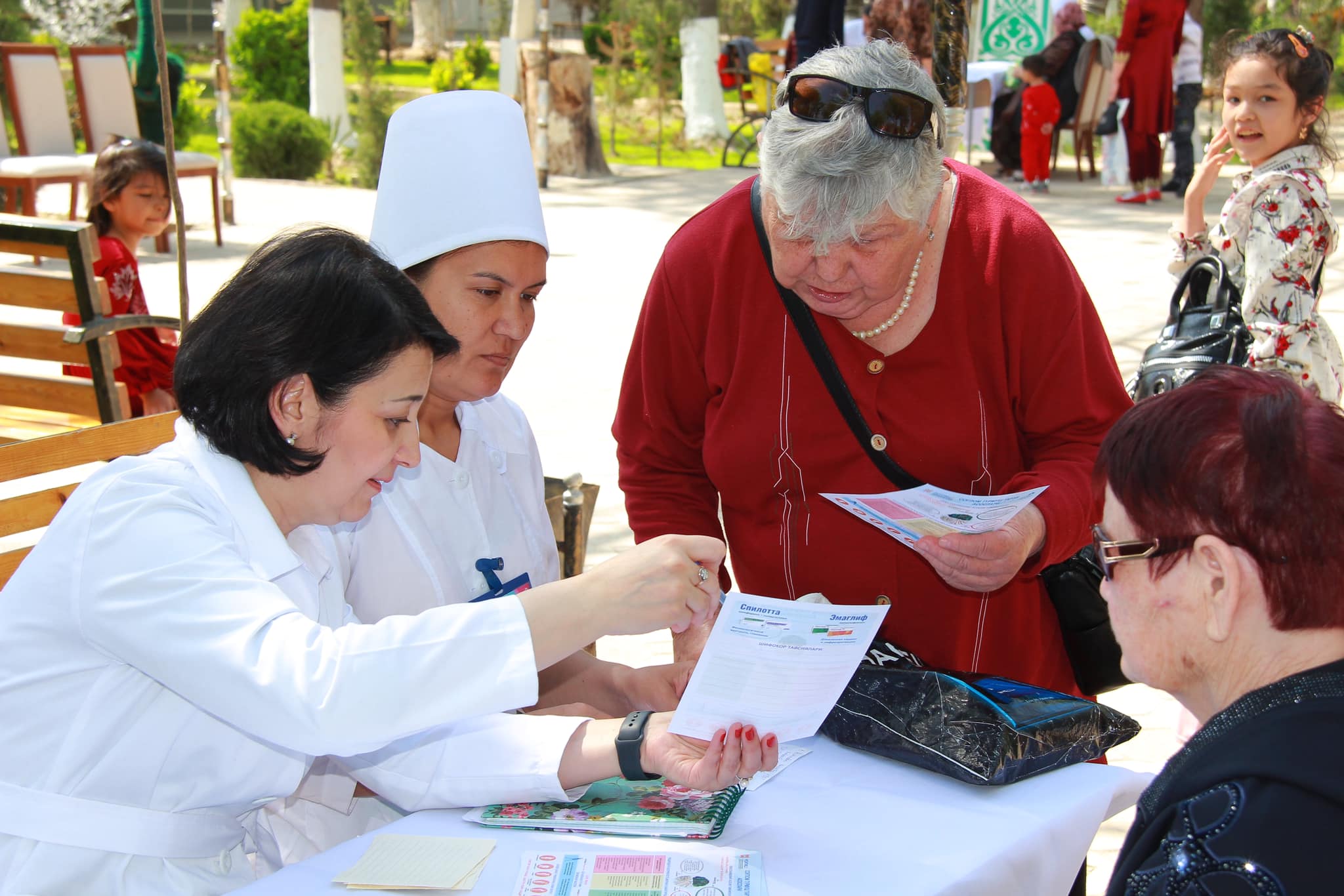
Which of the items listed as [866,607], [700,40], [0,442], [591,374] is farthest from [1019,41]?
[866,607]

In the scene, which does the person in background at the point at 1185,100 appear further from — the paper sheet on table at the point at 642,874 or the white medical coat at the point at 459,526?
the paper sheet on table at the point at 642,874

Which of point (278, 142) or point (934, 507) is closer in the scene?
point (934, 507)

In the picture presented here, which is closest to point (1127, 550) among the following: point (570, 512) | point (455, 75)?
point (570, 512)

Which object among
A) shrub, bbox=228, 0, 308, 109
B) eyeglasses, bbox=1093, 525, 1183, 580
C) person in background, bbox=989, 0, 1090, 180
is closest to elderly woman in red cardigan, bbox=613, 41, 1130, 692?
eyeglasses, bbox=1093, 525, 1183, 580

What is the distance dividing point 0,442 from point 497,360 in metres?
2.89

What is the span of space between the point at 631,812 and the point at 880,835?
37 centimetres

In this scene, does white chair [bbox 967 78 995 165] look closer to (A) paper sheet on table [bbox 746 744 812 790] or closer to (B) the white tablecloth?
(B) the white tablecloth

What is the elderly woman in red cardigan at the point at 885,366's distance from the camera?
2248 mm

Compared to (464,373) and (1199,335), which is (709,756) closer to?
(464,373)

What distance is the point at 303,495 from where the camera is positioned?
1.94 meters

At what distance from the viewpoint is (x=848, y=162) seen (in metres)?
2.21

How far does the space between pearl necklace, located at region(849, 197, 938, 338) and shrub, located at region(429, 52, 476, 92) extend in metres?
20.1

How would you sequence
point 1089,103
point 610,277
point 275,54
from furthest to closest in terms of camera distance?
point 275,54 → point 1089,103 → point 610,277

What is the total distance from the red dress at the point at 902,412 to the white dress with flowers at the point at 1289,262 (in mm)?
1877
